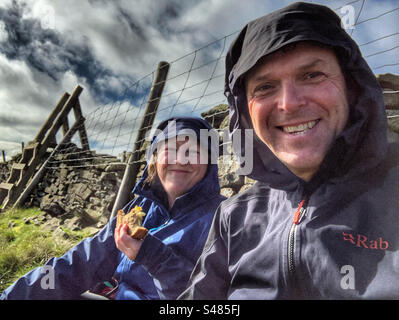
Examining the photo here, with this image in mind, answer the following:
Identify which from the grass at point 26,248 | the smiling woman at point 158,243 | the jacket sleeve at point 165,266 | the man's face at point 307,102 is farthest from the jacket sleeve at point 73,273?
the man's face at point 307,102

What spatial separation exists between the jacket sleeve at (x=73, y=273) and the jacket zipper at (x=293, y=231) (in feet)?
4.56

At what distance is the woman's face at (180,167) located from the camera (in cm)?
168

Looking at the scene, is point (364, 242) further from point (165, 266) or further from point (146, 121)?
point (146, 121)

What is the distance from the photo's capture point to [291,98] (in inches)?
35.0

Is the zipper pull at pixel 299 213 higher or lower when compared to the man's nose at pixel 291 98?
lower

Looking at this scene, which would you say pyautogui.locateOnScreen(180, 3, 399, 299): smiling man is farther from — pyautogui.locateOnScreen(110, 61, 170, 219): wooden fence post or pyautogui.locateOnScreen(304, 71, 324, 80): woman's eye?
pyautogui.locateOnScreen(110, 61, 170, 219): wooden fence post

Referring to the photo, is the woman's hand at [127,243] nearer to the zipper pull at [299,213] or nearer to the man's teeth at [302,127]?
the zipper pull at [299,213]

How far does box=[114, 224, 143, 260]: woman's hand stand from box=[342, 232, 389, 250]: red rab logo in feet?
3.55

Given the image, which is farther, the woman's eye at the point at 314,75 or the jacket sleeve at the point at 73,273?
the jacket sleeve at the point at 73,273

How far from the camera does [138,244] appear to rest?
1.37 meters

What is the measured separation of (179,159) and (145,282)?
859 millimetres

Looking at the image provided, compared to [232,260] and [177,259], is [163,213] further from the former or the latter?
[232,260]

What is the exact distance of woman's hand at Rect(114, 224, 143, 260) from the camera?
1.36 meters
